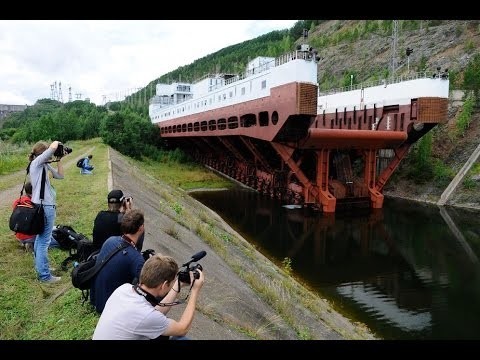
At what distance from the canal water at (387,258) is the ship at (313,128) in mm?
1683

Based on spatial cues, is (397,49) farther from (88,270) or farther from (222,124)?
(88,270)

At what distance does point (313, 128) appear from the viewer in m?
21.0

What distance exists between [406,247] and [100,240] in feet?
44.5

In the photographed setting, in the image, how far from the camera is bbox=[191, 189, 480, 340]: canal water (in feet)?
31.6

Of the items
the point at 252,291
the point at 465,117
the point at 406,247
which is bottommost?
the point at 406,247

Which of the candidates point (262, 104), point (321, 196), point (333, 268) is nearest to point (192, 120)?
point (262, 104)

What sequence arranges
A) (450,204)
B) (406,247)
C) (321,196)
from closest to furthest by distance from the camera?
(406,247) → (321,196) → (450,204)

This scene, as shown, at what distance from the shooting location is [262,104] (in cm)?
2216

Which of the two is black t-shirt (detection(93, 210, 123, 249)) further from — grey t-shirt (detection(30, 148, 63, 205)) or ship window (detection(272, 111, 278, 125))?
ship window (detection(272, 111, 278, 125))

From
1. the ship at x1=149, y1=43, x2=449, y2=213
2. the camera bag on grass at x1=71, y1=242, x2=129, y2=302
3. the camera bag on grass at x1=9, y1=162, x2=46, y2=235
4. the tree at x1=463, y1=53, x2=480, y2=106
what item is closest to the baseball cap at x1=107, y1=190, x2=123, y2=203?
the camera bag on grass at x1=71, y1=242, x2=129, y2=302

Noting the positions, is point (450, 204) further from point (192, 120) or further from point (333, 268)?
point (192, 120)

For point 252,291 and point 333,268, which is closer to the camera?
point 252,291

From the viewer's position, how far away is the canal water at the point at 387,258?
31.6 feet

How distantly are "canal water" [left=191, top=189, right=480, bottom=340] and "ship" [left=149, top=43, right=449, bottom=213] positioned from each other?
1683 millimetres
